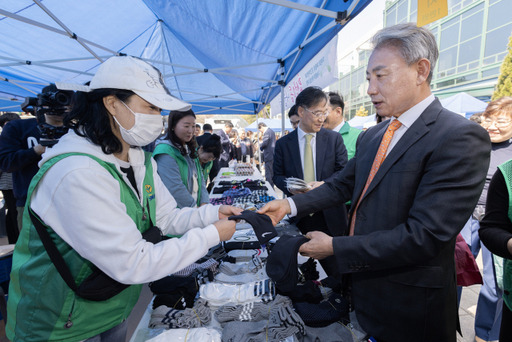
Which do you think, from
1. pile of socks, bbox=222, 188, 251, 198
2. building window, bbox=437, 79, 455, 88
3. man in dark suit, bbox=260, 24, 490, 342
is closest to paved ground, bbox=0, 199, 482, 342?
pile of socks, bbox=222, 188, 251, 198

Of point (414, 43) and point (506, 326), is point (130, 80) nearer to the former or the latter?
point (414, 43)

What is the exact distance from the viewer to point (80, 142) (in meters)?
1.17

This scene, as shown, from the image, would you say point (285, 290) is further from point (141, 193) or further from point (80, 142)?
point (80, 142)

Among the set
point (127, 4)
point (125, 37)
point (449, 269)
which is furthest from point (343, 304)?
point (125, 37)

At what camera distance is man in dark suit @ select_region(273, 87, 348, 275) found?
2.81 m

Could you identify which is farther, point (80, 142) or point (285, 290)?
point (285, 290)

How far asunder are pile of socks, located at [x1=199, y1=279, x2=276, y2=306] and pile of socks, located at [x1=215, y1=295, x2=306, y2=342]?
5cm

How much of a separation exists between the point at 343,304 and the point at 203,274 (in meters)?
0.87

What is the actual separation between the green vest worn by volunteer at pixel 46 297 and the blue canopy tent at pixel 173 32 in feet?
9.19

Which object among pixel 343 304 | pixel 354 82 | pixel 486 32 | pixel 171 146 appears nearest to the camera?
pixel 343 304

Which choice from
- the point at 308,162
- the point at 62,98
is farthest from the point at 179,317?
the point at 308,162

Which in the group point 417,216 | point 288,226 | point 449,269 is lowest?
point 288,226

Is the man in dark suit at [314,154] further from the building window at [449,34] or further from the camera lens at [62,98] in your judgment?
the building window at [449,34]

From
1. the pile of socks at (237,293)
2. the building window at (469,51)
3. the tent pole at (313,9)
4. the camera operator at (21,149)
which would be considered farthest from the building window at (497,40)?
the camera operator at (21,149)
